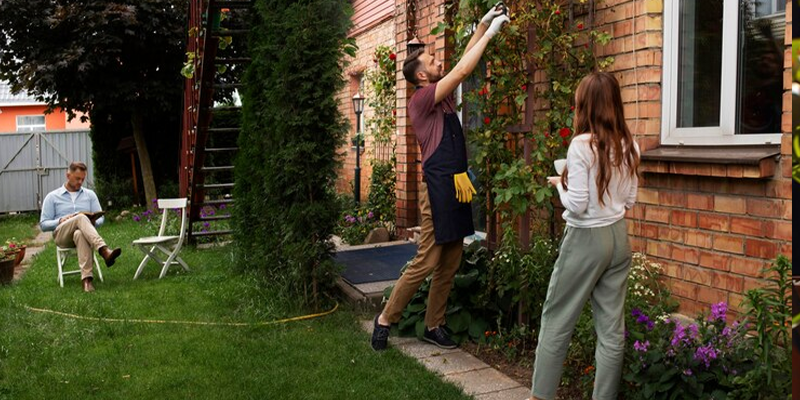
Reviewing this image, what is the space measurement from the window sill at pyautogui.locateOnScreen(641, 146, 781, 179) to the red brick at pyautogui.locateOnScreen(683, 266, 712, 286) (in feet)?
1.86

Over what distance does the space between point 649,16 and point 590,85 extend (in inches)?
64.1

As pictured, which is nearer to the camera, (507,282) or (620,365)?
(620,365)

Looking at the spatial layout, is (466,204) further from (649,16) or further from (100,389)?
(100,389)

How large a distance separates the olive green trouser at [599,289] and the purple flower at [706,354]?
1.09 ft

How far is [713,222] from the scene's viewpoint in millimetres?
4262

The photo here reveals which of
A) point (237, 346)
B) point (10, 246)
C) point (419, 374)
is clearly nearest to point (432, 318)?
point (419, 374)

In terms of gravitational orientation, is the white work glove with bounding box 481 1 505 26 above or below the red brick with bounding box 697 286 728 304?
above

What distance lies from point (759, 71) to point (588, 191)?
158 cm

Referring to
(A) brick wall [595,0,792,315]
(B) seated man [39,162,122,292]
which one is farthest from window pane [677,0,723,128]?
(B) seated man [39,162,122,292]

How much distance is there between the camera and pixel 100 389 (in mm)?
4355

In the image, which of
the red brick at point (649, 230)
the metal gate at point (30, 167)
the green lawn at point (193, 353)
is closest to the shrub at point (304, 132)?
the green lawn at point (193, 353)

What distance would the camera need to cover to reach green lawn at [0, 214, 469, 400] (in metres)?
4.27

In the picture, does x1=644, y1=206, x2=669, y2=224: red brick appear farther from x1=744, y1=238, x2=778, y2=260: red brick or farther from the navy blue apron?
the navy blue apron

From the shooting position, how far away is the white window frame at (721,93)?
4.23 meters
